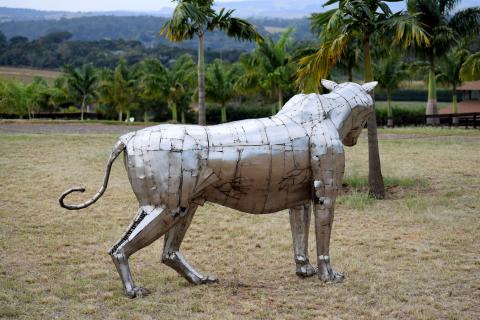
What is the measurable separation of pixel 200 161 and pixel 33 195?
794 centimetres

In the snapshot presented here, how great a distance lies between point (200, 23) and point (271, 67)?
706 inches

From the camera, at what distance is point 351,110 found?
24.4 feet

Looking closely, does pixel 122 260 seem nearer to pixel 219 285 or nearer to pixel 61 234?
Result: pixel 219 285

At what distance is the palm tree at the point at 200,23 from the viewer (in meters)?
13.3

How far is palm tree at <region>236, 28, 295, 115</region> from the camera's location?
30609 mm

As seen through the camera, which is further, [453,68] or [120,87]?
[120,87]

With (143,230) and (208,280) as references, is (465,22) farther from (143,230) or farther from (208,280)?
(143,230)

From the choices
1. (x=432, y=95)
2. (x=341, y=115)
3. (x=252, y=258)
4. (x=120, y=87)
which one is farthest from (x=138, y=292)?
(x=120, y=87)

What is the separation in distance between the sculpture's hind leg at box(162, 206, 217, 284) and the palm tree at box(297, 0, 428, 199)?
213 inches

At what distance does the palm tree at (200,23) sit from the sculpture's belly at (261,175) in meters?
7.11

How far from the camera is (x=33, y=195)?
13.4 meters

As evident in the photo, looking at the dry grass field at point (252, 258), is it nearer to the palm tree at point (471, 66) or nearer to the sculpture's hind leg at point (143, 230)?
the sculpture's hind leg at point (143, 230)

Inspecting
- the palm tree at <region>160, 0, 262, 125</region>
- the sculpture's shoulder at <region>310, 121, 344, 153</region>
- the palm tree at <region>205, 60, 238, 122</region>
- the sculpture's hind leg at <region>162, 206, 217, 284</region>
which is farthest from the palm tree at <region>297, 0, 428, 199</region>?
the palm tree at <region>205, 60, 238, 122</region>

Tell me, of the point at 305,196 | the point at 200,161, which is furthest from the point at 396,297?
the point at 200,161
